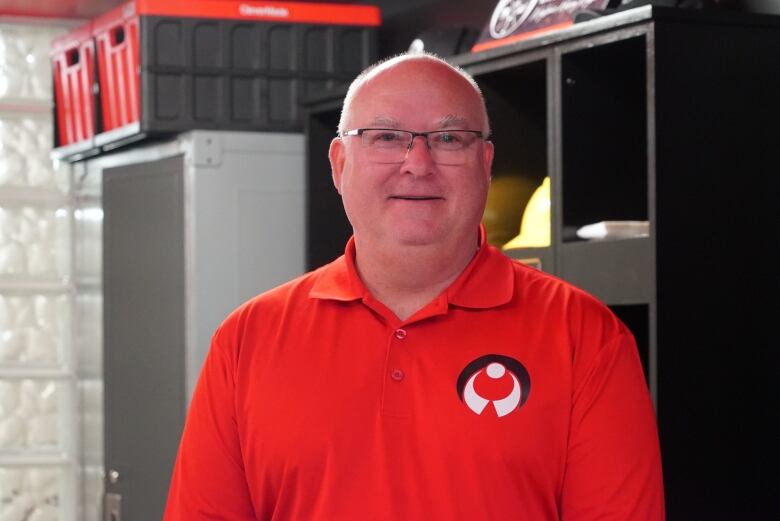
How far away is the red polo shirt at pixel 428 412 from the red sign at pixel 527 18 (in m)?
0.97

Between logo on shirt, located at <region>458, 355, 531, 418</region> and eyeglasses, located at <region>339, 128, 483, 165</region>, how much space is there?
0.26m

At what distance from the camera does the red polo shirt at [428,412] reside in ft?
5.22

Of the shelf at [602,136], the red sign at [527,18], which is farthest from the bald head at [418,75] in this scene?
the red sign at [527,18]

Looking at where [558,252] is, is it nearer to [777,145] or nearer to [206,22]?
[777,145]

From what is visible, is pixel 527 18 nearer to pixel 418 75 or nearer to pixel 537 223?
pixel 537 223

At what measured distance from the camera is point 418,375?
64.9 inches

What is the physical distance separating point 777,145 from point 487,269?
2.52 feet

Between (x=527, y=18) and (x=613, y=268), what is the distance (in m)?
0.68

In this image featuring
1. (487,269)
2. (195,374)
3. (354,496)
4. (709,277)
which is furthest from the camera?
(195,374)

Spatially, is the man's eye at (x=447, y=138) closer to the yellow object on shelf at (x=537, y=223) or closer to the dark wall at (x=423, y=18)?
the yellow object on shelf at (x=537, y=223)

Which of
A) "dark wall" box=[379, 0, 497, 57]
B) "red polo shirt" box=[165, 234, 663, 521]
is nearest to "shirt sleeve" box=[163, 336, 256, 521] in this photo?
"red polo shirt" box=[165, 234, 663, 521]

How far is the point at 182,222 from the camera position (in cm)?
339

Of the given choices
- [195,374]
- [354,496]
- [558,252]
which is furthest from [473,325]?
[195,374]

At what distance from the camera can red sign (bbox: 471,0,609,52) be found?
8.50 ft
